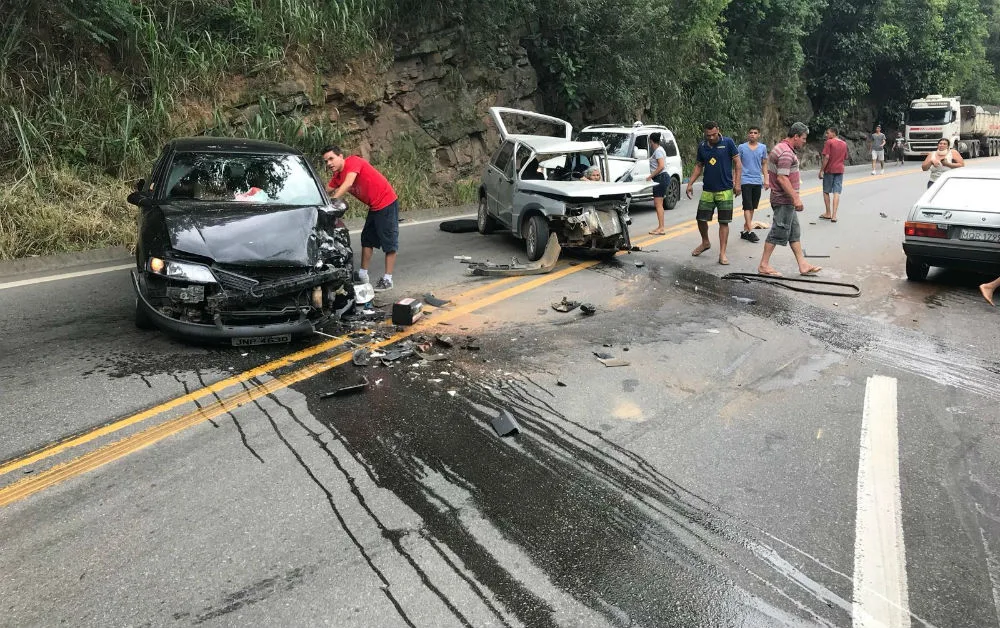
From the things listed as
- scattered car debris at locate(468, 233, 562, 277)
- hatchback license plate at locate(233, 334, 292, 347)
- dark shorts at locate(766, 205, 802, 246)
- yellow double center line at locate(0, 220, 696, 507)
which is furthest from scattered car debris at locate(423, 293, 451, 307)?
dark shorts at locate(766, 205, 802, 246)

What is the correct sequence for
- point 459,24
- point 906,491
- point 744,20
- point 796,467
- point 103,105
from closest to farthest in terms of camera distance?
1. point 906,491
2. point 796,467
3. point 103,105
4. point 459,24
5. point 744,20

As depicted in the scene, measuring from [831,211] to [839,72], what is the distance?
87.8ft

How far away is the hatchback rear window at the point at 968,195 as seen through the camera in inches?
314

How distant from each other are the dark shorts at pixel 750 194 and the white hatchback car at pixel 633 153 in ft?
9.71

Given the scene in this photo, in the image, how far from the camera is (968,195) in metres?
8.24

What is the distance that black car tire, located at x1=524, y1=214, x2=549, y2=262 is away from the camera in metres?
9.27

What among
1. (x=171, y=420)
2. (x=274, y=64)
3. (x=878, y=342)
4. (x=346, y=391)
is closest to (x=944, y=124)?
(x=274, y=64)

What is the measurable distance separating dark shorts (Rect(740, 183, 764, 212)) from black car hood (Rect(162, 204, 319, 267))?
7.47 m

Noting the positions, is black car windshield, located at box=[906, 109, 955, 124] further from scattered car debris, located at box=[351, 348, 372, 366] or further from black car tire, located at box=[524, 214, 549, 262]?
scattered car debris, located at box=[351, 348, 372, 366]

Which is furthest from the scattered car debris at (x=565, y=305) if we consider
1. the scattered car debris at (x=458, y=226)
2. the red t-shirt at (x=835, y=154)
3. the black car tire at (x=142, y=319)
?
the red t-shirt at (x=835, y=154)

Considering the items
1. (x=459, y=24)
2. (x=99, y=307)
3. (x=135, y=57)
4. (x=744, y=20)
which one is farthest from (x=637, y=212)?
(x=744, y=20)

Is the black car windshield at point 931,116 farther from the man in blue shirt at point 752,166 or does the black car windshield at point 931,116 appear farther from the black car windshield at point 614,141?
the man in blue shirt at point 752,166

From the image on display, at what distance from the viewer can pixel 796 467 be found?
391 cm

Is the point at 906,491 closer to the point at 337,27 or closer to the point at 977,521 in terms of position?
the point at 977,521
